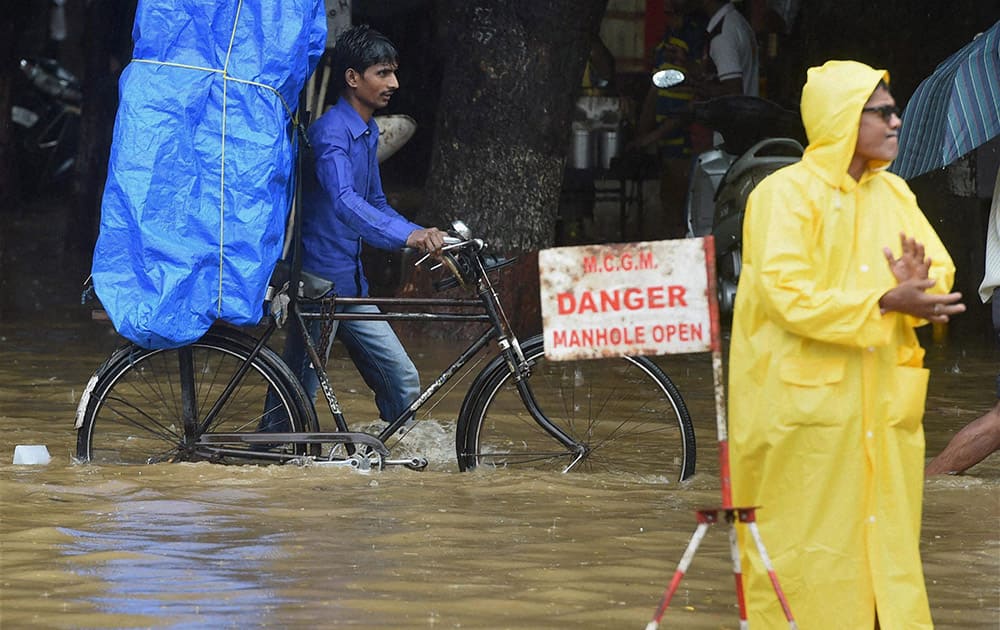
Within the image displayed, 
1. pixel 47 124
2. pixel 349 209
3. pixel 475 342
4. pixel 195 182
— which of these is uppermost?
pixel 47 124

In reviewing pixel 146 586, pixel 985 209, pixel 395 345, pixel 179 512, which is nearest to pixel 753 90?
pixel 985 209

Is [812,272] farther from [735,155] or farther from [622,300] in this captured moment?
[735,155]

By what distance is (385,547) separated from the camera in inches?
214

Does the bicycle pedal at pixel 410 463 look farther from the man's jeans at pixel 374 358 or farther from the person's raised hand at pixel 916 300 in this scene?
→ the person's raised hand at pixel 916 300

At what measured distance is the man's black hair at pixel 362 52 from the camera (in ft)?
21.1

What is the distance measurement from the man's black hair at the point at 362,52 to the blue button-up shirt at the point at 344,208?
0.50 ft

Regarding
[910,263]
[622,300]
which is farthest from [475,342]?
[910,263]

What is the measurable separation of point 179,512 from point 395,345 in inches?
47.0

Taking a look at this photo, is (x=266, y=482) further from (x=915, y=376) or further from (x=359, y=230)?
(x=915, y=376)

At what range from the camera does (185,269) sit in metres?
6.17

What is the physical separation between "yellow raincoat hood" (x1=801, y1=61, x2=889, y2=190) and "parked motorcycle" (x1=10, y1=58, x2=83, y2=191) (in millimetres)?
16397

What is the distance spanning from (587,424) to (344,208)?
66.5 inches

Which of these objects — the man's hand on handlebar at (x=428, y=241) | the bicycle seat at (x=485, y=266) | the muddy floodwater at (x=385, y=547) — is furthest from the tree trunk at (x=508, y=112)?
the man's hand on handlebar at (x=428, y=241)

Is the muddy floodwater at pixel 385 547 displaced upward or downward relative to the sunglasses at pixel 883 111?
downward
